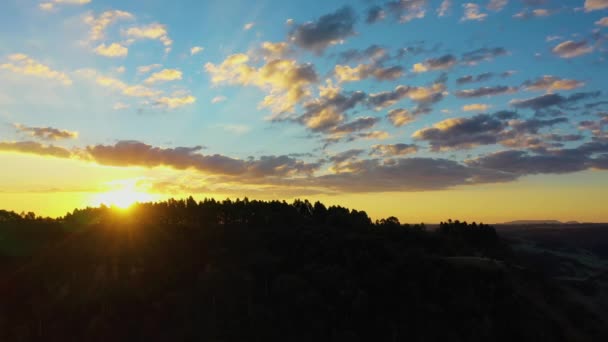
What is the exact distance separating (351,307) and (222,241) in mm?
33429

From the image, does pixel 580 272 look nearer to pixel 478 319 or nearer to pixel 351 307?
pixel 478 319

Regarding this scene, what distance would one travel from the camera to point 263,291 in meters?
66.9

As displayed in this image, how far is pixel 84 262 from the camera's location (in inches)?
3123

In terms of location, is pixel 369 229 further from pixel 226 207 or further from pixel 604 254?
pixel 604 254

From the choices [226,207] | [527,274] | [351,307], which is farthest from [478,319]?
[226,207]

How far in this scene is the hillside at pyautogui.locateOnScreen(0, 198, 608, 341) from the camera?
58844mm

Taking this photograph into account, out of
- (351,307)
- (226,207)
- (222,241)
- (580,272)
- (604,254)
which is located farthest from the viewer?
(604,254)

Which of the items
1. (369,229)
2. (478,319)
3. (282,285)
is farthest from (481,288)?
(369,229)

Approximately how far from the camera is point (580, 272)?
12031 cm

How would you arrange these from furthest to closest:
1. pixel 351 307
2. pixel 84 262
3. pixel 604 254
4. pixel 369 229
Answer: pixel 604 254, pixel 369 229, pixel 84 262, pixel 351 307

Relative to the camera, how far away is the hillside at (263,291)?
58844 millimetres

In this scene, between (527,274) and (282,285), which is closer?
(282,285)

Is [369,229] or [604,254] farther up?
[369,229]

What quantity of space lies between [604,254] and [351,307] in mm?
168463
